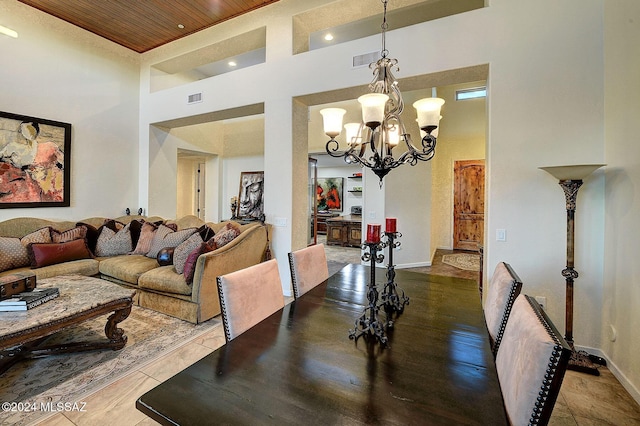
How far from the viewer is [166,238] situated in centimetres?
412

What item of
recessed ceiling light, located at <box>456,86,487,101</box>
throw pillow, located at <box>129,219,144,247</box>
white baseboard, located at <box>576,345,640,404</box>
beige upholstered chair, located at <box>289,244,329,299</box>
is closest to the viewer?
white baseboard, located at <box>576,345,640,404</box>

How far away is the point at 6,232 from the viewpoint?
3.85m

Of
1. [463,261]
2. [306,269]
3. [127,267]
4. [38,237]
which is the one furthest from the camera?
[463,261]

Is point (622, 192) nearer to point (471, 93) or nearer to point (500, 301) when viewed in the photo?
point (500, 301)

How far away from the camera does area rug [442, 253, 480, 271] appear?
587cm

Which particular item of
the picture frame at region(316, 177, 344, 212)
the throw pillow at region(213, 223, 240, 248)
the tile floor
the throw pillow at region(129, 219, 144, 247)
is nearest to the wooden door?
the picture frame at region(316, 177, 344, 212)

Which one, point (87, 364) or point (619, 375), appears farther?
point (87, 364)

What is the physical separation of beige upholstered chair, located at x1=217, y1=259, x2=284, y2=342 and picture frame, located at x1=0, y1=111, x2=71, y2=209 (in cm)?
464

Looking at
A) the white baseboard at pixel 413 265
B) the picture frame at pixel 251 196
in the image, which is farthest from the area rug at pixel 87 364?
the picture frame at pixel 251 196

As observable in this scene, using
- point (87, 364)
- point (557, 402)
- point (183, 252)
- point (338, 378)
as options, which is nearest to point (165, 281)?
point (183, 252)

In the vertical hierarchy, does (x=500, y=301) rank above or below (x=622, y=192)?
below

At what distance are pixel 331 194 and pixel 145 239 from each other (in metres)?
7.23

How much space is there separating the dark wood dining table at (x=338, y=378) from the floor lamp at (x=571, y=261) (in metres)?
1.48

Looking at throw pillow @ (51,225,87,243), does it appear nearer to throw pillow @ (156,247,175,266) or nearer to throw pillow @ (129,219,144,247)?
throw pillow @ (129,219,144,247)
